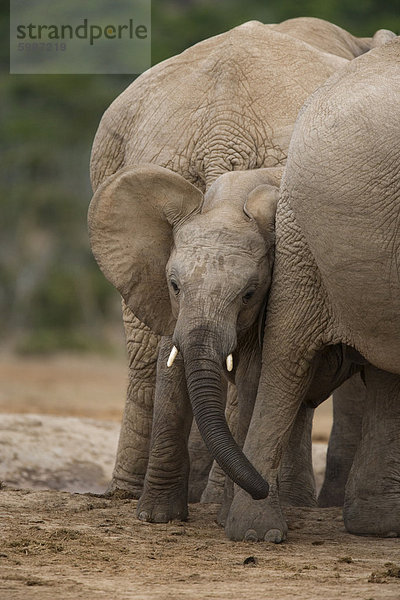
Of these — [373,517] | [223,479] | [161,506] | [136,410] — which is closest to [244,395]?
[161,506]

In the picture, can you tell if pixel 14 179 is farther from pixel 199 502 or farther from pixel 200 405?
pixel 200 405

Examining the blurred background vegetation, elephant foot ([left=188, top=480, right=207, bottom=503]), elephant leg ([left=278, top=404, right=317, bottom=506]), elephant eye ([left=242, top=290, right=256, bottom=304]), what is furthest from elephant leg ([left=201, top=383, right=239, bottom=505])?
the blurred background vegetation

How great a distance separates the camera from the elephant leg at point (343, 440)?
20.1 feet

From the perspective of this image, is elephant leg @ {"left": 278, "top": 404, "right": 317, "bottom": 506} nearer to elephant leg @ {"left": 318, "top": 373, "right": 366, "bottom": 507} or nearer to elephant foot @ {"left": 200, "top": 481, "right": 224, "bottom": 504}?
elephant foot @ {"left": 200, "top": 481, "right": 224, "bottom": 504}

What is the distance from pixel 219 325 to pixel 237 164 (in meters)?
0.99

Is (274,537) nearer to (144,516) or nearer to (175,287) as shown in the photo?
(144,516)

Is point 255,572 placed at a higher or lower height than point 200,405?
lower

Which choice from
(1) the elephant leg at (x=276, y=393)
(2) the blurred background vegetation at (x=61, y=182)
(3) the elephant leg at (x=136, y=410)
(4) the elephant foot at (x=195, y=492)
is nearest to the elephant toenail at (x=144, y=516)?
(1) the elephant leg at (x=276, y=393)

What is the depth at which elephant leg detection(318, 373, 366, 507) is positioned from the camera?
6117 mm

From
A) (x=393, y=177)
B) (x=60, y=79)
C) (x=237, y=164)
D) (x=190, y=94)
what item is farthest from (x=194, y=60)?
(x=60, y=79)

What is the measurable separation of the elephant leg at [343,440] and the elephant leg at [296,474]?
1.43 ft

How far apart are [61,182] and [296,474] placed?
13032mm

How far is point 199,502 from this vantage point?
18.9 feet

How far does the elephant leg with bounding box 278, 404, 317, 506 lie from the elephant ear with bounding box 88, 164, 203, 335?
3.03 ft
